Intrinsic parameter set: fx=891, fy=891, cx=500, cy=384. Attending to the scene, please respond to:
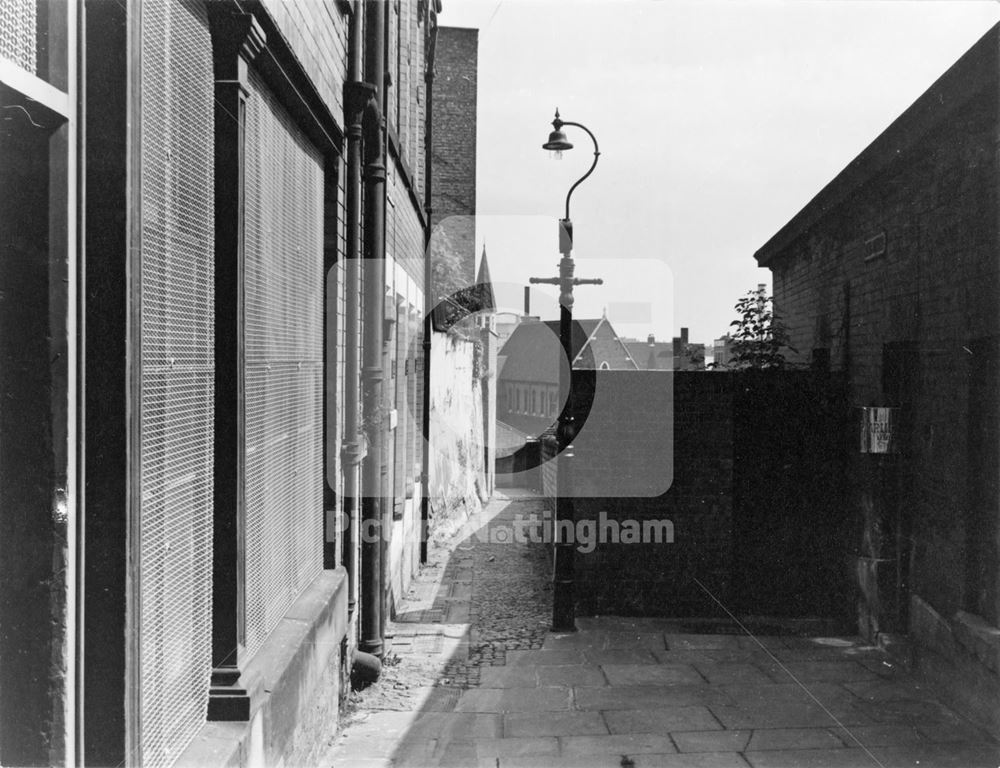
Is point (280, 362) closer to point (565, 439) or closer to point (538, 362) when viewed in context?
point (565, 439)

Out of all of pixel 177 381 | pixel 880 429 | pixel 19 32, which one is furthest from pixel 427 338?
pixel 19 32

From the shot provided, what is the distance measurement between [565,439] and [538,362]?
149 ft

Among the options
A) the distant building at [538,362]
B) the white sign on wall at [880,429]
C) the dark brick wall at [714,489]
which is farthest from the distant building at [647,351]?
the white sign on wall at [880,429]

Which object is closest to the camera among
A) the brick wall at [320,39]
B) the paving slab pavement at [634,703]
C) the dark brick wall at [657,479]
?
the brick wall at [320,39]

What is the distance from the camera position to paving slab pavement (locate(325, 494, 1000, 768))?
5.53 metres

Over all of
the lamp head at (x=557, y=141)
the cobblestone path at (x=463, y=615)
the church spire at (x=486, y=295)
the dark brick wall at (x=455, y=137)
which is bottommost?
the cobblestone path at (x=463, y=615)

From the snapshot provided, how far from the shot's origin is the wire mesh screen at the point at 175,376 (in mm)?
2664

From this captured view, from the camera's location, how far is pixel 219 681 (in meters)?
3.39

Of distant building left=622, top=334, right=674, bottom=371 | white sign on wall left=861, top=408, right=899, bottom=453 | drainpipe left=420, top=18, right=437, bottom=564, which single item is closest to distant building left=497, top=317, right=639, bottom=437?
distant building left=622, top=334, right=674, bottom=371

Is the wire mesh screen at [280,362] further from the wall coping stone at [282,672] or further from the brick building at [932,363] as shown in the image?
the brick building at [932,363]

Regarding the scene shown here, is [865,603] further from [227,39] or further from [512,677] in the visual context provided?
[227,39]

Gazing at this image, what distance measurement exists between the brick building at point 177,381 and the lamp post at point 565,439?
296 cm

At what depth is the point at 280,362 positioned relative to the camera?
4.36 meters

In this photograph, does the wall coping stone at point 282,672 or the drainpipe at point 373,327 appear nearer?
the wall coping stone at point 282,672
